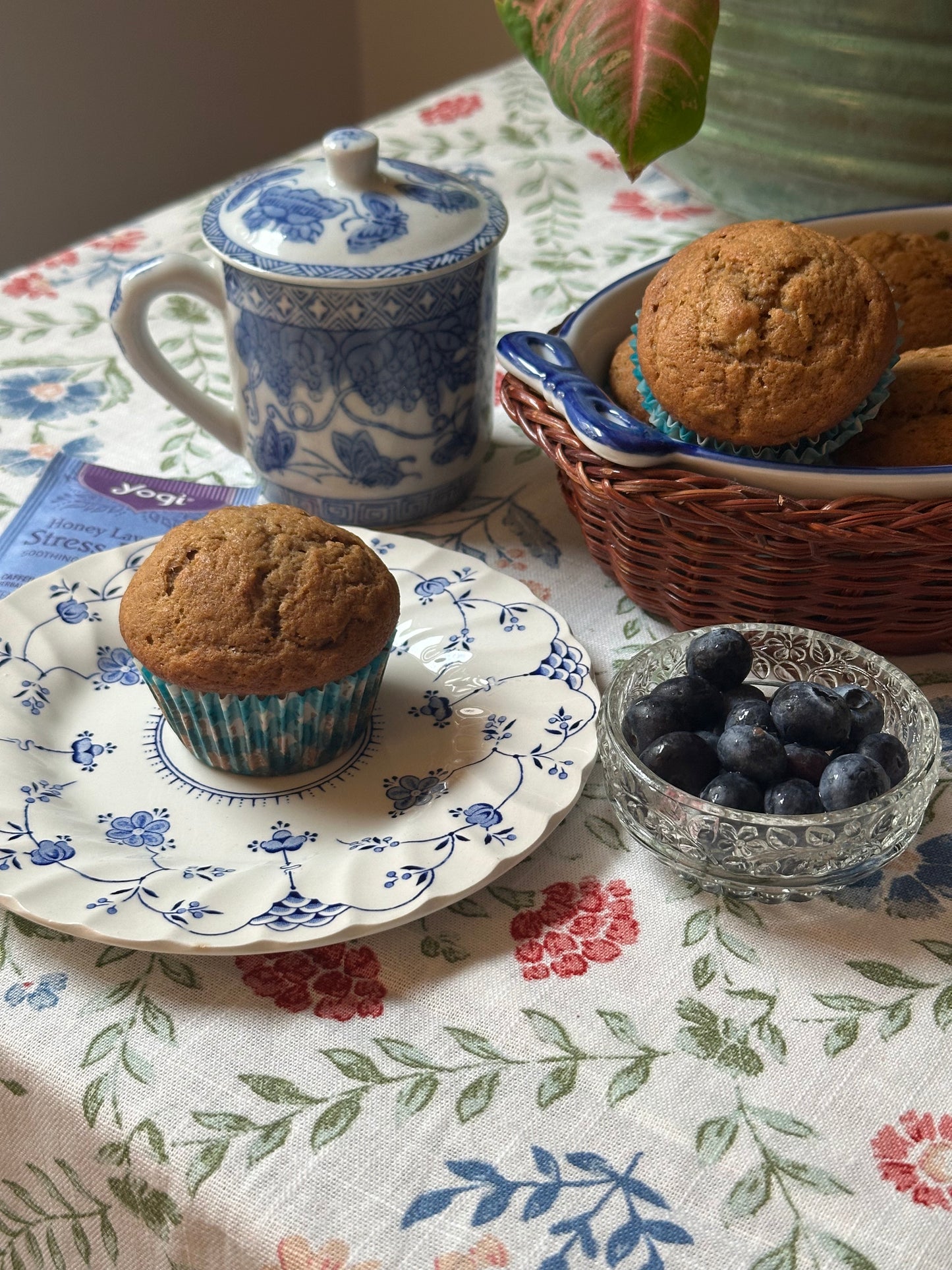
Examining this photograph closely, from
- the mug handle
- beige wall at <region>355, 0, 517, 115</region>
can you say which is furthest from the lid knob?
beige wall at <region>355, 0, 517, 115</region>

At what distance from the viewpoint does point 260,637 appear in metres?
0.75

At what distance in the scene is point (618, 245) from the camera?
1.44 m

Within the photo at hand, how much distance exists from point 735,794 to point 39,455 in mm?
763

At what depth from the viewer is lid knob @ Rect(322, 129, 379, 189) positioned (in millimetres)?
920

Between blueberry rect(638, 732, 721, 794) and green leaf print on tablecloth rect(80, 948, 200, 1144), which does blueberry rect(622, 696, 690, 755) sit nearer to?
blueberry rect(638, 732, 721, 794)

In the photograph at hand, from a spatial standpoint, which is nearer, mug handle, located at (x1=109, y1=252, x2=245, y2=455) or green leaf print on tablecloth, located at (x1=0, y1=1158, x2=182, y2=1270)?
green leaf print on tablecloth, located at (x1=0, y1=1158, x2=182, y2=1270)

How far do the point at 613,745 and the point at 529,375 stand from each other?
0.98 feet

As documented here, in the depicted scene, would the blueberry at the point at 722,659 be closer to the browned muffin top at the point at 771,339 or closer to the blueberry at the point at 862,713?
the blueberry at the point at 862,713

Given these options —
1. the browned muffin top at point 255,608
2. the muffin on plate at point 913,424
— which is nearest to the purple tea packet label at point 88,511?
the browned muffin top at point 255,608

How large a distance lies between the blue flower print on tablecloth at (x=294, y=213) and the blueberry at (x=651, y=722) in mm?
445

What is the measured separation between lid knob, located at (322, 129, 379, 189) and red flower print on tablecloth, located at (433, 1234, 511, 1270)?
0.74 meters

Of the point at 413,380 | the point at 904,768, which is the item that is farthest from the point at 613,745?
the point at 413,380

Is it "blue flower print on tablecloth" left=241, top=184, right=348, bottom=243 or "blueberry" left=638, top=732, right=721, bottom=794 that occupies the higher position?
"blue flower print on tablecloth" left=241, top=184, right=348, bottom=243

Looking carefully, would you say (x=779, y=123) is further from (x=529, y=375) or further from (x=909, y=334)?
(x=529, y=375)
